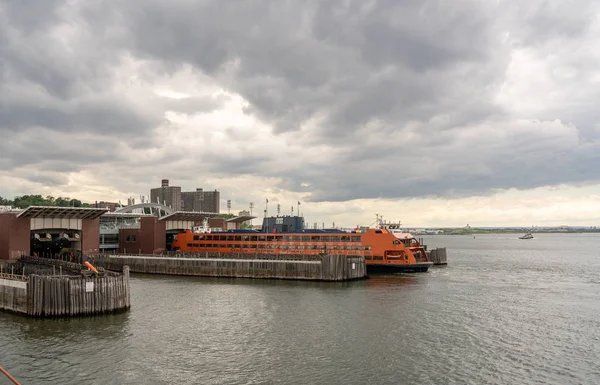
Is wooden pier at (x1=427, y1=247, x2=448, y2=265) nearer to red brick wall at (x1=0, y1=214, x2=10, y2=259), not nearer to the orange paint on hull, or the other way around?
the orange paint on hull

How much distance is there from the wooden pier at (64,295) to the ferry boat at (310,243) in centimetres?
4095

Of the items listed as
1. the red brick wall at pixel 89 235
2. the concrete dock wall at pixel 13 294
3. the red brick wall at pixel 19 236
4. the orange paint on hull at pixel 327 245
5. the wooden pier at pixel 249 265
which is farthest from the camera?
the red brick wall at pixel 89 235

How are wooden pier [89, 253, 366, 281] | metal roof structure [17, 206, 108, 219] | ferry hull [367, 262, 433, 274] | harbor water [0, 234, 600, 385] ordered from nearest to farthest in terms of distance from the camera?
1. harbor water [0, 234, 600, 385]
2. wooden pier [89, 253, 366, 281]
3. metal roof structure [17, 206, 108, 219]
4. ferry hull [367, 262, 433, 274]

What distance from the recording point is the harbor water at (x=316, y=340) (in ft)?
85.0

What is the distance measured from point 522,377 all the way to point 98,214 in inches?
2786

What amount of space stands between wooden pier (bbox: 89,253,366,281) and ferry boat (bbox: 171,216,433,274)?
8.55m

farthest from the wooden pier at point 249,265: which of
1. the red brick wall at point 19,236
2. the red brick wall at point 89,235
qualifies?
the red brick wall at point 19,236

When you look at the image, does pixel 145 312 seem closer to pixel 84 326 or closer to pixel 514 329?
pixel 84 326

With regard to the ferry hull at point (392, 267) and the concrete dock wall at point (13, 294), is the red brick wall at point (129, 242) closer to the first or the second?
the ferry hull at point (392, 267)

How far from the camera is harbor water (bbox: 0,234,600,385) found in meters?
25.9

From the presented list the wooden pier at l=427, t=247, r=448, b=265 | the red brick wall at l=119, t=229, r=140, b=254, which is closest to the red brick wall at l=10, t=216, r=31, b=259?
the red brick wall at l=119, t=229, r=140, b=254

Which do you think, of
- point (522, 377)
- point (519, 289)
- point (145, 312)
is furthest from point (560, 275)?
point (145, 312)

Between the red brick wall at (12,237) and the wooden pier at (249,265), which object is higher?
the red brick wall at (12,237)

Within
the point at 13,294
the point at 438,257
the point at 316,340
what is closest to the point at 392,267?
the point at 438,257
